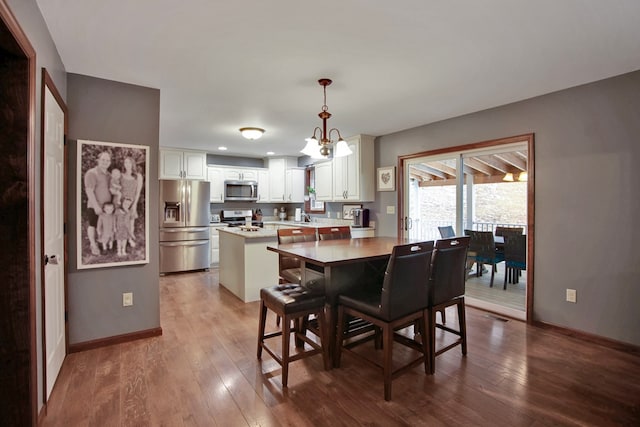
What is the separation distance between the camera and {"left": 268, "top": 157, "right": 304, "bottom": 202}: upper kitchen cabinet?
699 cm

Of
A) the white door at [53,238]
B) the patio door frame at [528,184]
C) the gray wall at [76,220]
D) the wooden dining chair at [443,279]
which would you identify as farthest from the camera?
the patio door frame at [528,184]

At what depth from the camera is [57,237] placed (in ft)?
7.61

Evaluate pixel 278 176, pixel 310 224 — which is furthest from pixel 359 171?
pixel 278 176

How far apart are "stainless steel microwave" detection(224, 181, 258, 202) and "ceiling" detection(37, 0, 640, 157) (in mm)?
3011

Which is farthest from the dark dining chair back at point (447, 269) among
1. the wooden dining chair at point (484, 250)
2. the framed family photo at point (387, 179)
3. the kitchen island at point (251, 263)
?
the framed family photo at point (387, 179)

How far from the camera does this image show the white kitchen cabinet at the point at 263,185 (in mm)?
6930

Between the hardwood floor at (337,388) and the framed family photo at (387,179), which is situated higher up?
the framed family photo at (387,179)

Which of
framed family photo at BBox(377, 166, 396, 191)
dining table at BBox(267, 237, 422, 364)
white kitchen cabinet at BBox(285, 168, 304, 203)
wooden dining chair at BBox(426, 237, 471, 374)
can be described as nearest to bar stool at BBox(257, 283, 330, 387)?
dining table at BBox(267, 237, 422, 364)

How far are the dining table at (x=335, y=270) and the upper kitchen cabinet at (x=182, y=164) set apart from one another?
4223 mm

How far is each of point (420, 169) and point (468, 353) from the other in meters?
2.65

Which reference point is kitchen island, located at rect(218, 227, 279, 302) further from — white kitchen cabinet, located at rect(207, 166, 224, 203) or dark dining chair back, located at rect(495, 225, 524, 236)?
dark dining chair back, located at rect(495, 225, 524, 236)

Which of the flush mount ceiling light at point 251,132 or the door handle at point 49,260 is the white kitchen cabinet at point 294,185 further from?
the door handle at point 49,260

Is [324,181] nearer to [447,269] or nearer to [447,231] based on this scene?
[447,231]

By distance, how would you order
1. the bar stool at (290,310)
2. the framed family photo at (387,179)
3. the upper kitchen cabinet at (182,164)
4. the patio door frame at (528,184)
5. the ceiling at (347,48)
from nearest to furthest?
the ceiling at (347,48), the bar stool at (290,310), the patio door frame at (528,184), the framed family photo at (387,179), the upper kitchen cabinet at (182,164)
